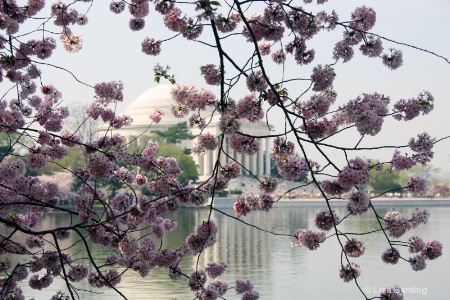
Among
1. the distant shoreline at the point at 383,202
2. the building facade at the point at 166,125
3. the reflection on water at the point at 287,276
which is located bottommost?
the reflection on water at the point at 287,276

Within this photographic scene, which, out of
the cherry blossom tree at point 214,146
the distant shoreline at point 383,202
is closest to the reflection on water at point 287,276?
the cherry blossom tree at point 214,146

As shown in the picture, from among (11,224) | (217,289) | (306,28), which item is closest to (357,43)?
(306,28)

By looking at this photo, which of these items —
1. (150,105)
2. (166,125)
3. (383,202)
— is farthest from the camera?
(150,105)

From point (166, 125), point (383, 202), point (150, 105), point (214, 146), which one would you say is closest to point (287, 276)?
point (214, 146)

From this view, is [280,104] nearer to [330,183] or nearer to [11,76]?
[330,183]

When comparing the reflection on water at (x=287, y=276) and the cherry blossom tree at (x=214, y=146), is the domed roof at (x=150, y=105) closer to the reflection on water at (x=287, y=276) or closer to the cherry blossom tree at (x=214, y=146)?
the reflection on water at (x=287, y=276)

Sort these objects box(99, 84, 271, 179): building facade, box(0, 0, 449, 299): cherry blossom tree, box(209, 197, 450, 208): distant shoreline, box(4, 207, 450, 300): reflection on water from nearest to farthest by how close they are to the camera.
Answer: box(0, 0, 449, 299): cherry blossom tree
box(4, 207, 450, 300): reflection on water
box(209, 197, 450, 208): distant shoreline
box(99, 84, 271, 179): building facade

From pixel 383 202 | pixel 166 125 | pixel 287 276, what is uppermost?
pixel 166 125

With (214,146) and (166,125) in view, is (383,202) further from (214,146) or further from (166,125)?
(214,146)

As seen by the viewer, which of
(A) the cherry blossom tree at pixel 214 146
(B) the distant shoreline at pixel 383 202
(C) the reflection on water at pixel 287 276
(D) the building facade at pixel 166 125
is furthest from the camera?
(D) the building facade at pixel 166 125

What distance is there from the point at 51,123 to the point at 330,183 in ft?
9.66

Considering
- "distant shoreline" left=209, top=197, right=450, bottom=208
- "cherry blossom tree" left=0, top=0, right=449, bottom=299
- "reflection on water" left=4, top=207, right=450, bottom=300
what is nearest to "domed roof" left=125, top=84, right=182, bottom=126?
"distant shoreline" left=209, top=197, right=450, bottom=208

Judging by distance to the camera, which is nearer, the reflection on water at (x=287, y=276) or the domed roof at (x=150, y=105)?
the reflection on water at (x=287, y=276)

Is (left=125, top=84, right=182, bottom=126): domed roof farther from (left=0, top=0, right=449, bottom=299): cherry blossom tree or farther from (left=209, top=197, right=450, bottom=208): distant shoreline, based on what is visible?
(left=0, top=0, right=449, bottom=299): cherry blossom tree
